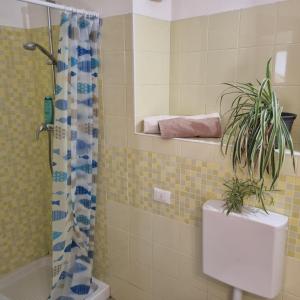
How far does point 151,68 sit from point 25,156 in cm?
120

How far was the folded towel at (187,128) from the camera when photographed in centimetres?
160

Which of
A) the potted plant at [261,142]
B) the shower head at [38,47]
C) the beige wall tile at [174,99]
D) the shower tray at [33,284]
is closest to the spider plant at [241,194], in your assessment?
the potted plant at [261,142]

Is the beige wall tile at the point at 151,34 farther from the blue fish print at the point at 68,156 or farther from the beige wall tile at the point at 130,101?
the blue fish print at the point at 68,156

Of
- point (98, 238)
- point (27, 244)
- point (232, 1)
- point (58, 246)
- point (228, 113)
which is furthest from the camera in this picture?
point (27, 244)

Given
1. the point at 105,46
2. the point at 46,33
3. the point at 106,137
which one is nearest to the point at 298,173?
the point at 106,137

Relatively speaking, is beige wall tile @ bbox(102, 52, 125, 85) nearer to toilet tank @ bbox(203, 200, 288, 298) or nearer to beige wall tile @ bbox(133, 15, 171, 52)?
beige wall tile @ bbox(133, 15, 171, 52)

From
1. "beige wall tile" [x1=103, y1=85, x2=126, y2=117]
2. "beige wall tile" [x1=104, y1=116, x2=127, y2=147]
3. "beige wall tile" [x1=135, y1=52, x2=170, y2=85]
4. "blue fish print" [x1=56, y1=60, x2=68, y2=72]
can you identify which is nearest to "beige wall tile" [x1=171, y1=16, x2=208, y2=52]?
"beige wall tile" [x1=135, y1=52, x2=170, y2=85]

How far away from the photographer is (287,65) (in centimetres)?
149

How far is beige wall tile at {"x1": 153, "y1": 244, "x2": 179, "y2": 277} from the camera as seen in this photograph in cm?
175

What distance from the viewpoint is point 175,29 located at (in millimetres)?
1874

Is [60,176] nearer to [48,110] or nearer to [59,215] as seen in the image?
[59,215]

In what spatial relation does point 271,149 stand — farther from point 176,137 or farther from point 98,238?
point 98,238

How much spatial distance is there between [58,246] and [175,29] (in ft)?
5.01

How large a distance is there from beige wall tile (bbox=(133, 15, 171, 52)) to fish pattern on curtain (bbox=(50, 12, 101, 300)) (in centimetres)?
26
